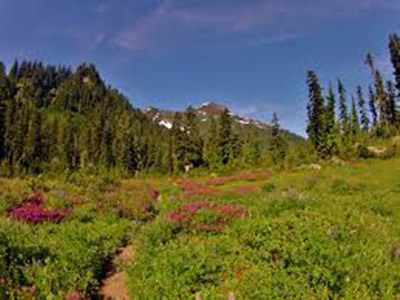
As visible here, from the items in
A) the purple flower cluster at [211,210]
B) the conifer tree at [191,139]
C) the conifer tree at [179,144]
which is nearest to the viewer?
the purple flower cluster at [211,210]

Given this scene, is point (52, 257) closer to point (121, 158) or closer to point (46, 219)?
point (46, 219)

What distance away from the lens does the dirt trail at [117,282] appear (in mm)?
9148

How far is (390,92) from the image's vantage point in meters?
96.8

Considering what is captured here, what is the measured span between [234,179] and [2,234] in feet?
106

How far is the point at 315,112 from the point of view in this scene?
8369 centimetres

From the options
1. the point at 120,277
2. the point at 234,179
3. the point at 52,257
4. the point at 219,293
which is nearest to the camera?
the point at 219,293

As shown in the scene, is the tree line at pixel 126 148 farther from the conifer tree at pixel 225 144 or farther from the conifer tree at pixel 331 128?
the conifer tree at pixel 331 128

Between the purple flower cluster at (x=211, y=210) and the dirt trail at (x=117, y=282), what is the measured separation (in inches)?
80.9

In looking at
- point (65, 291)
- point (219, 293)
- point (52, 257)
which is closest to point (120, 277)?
point (52, 257)

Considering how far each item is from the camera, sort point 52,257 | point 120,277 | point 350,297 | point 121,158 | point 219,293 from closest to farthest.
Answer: point 350,297
point 219,293
point 52,257
point 120,277
point 121,158

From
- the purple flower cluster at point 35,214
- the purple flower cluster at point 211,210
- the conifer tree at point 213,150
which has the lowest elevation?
the purple flower cluster at point 211,210

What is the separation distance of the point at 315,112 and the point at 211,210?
72.6 metres

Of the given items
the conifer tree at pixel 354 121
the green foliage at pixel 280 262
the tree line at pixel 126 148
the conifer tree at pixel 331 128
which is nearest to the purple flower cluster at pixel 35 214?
the green foliage at pixel 280 262

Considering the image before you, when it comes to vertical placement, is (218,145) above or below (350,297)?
above
